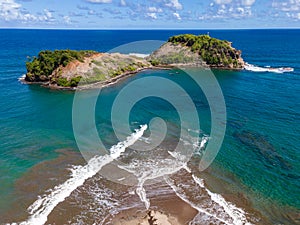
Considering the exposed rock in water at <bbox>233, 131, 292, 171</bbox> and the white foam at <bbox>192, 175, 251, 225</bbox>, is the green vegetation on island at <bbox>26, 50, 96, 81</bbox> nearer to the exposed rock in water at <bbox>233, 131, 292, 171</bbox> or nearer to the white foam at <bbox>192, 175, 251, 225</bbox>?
the exposed rock in water at <bbox>233, 131, 292, 171</bbox>

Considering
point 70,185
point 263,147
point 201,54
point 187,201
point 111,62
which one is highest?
point 201,54

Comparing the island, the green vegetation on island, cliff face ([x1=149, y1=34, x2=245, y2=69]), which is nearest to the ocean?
the island

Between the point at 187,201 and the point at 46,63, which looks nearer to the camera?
the point at 187,201

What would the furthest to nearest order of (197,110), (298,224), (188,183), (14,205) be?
(197,110) < (188,183) < (14,205) < (298,224)

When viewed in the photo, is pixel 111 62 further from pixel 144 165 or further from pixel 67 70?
pixel 144 165

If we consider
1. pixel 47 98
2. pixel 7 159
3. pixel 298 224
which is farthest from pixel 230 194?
pixel 47 98

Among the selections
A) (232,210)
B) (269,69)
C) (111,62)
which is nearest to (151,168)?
(232,210)

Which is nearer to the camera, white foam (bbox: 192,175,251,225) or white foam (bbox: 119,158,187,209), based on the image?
white foam (bbox: 192,175,251,225)

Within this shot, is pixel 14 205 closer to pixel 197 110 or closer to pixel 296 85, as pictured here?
pixel 197 110
